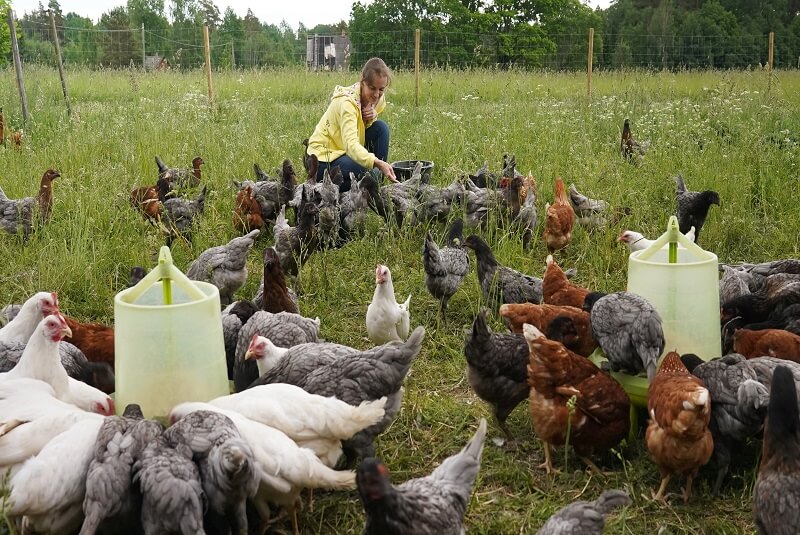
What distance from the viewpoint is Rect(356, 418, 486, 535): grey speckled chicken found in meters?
2.45

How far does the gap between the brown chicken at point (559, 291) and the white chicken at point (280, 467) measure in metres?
2.08

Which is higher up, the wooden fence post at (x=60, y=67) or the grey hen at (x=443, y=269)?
the wooden fence post at (x=60, y=67)

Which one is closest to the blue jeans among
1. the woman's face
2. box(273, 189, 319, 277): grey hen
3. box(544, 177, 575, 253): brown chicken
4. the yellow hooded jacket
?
the yellow hooded jacket

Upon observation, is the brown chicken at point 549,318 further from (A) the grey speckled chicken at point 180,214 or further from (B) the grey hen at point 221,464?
(A) the grey speckled chicken at point 180,214

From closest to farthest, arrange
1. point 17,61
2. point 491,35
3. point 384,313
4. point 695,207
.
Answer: point 384,313, point 695,207, point 17,61, point 491,35

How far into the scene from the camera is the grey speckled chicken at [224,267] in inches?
199

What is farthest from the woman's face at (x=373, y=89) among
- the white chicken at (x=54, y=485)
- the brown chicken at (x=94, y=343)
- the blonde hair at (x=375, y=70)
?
the white chicken at (x=54, y=485)

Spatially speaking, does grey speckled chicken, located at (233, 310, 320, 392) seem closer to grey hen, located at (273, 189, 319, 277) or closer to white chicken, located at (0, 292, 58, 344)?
white chicken, located at (0, 292, 58, 344)

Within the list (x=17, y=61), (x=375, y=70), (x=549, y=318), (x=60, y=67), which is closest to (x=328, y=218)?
(x=375, y=70)

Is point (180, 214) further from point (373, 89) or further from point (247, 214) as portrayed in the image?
point (373, 89)

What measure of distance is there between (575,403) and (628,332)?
48 cm

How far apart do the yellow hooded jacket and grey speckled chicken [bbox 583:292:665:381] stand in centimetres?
384

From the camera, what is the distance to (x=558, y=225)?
600 centimetres

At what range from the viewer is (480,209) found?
635 cm
